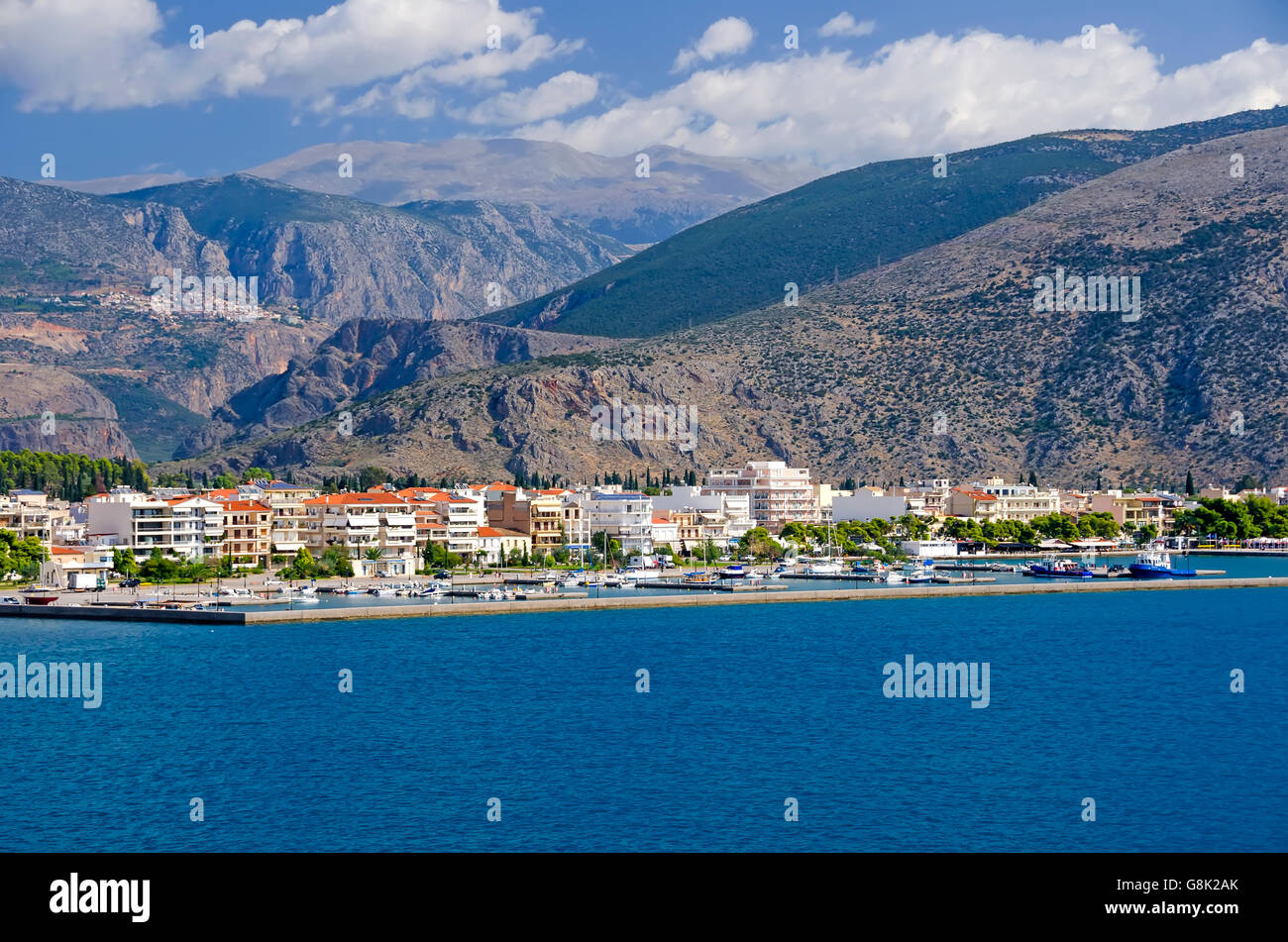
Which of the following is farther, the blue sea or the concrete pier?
the concrete pier

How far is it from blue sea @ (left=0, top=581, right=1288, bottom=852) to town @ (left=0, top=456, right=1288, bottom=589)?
98.7 ft

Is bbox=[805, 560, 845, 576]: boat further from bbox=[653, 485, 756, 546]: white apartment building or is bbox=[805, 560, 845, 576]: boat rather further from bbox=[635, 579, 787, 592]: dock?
bbox=[653, 485, 756, 546]: white apartment building

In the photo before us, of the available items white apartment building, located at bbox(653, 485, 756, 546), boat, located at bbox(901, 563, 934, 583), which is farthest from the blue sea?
white apartment building, located at bbox(653, 485, 756, 546)

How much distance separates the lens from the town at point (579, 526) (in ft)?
378

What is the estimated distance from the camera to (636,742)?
5128 cm

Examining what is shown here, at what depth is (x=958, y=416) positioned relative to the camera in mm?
199125

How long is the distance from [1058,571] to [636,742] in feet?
274

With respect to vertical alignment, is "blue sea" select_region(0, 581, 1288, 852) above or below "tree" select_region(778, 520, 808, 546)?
below

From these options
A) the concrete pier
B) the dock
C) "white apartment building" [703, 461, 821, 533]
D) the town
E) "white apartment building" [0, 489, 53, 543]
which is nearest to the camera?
the concrete pier

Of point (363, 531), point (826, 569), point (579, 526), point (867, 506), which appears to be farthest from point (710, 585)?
point (867, 506)

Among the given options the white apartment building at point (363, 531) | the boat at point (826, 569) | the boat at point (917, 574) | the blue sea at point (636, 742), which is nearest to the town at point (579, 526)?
the white apartment building at point (363, 531)

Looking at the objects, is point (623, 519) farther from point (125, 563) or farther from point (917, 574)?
point (125, 563)

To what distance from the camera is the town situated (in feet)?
378
